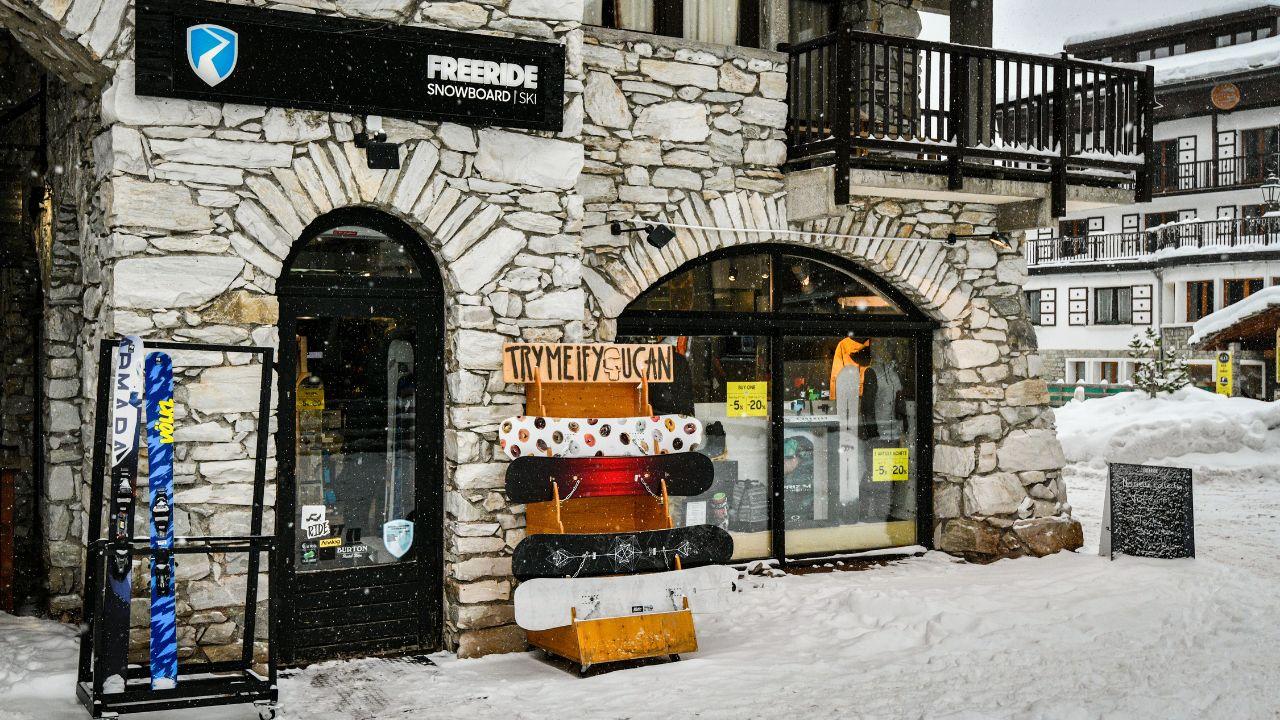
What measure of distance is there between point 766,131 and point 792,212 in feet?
2.14

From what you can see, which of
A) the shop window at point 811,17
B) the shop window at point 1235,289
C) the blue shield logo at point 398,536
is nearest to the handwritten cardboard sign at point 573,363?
the blue shield logo at point 398,536

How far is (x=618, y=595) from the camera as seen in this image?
5.92 meters

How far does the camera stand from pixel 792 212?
27.8 feet

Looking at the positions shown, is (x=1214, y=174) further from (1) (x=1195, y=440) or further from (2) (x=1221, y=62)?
(1) (x=1195, y=440)

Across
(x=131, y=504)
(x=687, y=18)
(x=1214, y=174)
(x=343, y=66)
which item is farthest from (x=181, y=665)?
(x=1214, y=174)

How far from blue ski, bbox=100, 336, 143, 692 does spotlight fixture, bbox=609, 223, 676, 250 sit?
3736 mm

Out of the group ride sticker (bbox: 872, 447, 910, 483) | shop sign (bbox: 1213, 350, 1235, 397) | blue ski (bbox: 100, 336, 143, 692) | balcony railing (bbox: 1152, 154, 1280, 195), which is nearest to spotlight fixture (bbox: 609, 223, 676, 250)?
ride sticker (bbox: 872, 447, 910, 483)

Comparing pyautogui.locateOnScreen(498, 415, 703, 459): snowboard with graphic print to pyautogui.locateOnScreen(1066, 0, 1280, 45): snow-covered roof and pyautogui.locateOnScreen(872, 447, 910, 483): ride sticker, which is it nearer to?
pyautogui.locateOnScreen(872, 447, 910, 483): ride sticker

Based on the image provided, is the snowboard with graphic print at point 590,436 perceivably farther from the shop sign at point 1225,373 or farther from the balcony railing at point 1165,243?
the balcony railing at point 1165,243

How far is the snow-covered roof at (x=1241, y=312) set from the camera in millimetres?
20031

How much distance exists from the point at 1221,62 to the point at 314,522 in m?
33.1

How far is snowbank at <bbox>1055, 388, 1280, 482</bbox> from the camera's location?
50.5ft

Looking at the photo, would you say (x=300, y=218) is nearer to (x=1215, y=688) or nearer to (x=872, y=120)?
(x=872, y=120)

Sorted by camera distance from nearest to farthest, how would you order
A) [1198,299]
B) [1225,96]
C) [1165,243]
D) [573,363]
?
[573,363] < [1225,96] < [1198,299] < [1165,243]
